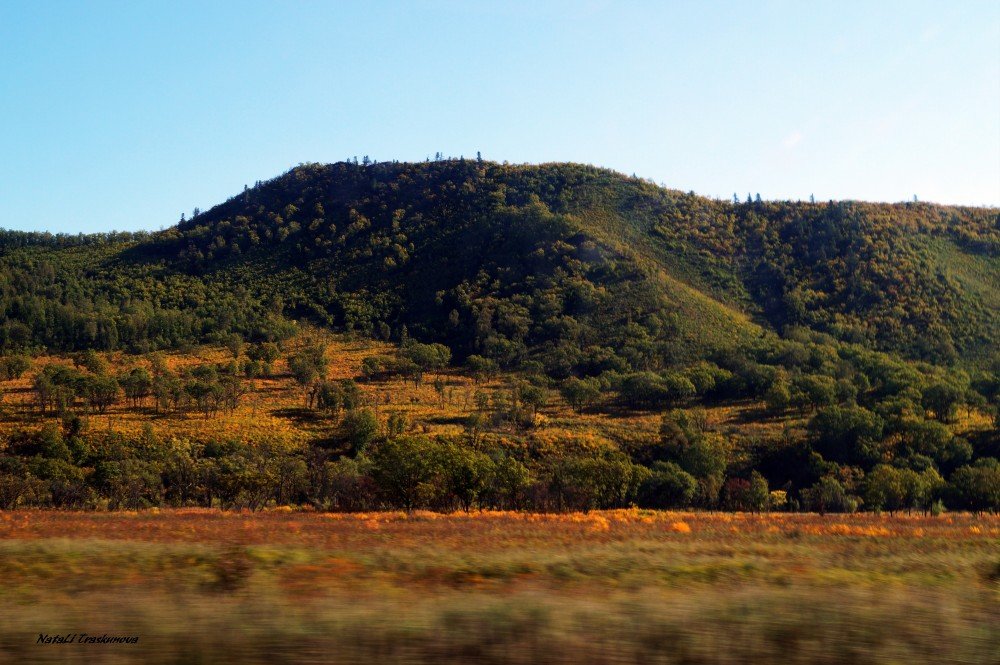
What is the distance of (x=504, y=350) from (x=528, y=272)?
2773cm

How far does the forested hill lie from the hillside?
1.90ft

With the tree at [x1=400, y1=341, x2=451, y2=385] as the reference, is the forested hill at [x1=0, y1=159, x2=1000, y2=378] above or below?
above

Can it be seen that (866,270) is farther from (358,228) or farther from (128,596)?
(128,596)

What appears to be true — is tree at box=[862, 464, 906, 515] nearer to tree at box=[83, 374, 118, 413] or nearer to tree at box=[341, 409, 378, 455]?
tree at box=[341, 409, 378, 455]

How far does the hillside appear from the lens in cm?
5575

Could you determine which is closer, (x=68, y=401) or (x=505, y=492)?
(x=505, y=492)

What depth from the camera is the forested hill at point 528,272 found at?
376 ft

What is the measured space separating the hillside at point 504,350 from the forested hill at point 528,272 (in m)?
0.58

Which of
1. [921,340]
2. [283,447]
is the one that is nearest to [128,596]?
[283,447]

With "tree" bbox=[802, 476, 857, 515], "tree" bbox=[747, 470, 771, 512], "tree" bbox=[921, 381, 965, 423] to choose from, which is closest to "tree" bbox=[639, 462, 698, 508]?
"tree" bbox=[747, 470, 771, 512]

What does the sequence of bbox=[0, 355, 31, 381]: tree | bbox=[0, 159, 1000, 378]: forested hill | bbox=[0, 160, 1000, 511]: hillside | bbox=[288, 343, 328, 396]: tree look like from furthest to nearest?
1. bbox=[0, 159, 1000, 378]: forested hill
2. bbox=[288, 343, 328, 396]: tree
3. bbox=[0, 355, 31, 381]: tree
4. bbox=[0, 160, 1000, 511]: hillside

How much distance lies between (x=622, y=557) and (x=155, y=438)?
62123mm

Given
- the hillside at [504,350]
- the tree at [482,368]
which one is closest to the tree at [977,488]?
the hillside at [504,350]

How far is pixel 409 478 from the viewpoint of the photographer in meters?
43.1
